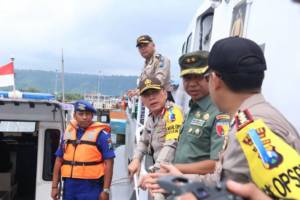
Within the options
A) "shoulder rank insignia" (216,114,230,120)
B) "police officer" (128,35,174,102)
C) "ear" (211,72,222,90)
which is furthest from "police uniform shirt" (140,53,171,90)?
"ear" (211,72,222,90)

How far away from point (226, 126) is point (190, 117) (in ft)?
0.98

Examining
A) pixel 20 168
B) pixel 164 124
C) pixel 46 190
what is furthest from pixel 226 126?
pixel 20 168

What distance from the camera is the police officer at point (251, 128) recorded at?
1.27 meters

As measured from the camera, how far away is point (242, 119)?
141 cm

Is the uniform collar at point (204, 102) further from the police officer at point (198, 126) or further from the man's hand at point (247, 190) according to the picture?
the man's hand at point (247, 190)

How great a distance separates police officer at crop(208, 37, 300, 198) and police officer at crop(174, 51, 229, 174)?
0.78 meters

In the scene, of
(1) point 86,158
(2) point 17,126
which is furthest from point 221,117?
(2) point 17,126

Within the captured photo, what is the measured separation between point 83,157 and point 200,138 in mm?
3029

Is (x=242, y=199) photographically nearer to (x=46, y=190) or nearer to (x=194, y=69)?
(x=194, y=69)

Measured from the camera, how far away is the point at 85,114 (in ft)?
17.5

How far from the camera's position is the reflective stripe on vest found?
1248 mm

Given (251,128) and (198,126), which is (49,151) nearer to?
(198,126)

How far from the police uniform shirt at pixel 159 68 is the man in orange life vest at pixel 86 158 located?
2.80ft

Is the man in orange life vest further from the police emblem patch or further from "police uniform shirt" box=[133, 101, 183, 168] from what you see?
the police emblem patch
